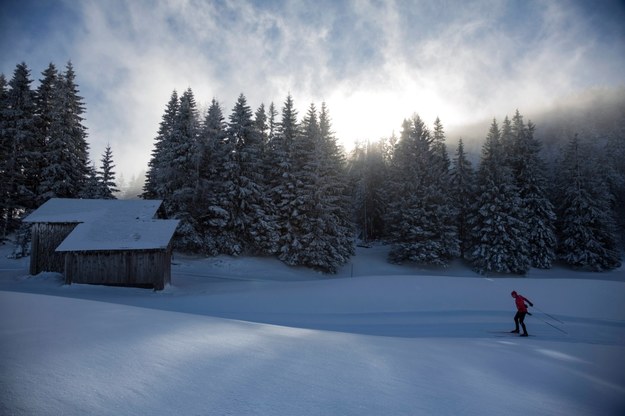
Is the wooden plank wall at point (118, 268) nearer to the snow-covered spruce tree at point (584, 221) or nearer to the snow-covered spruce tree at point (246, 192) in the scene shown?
the snow-covered spruce tree at point (246, 192)

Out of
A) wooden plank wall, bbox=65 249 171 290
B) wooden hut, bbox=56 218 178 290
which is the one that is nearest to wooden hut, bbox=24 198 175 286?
wooden hut, bbox=56 218 178 290

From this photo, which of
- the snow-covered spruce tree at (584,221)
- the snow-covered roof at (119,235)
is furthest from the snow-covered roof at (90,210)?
the snow-covered spruce tree at (584,221)

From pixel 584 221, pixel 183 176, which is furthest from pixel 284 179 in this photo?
pixel 584 221

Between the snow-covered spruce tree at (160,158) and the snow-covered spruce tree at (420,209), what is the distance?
25608mm

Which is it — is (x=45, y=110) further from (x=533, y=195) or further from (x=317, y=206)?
(x=533, y=195)

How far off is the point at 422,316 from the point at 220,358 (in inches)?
500

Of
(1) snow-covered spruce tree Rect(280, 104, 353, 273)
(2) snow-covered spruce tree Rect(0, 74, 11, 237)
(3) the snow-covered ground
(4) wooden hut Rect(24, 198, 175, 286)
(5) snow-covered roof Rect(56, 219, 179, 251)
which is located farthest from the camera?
(1) snow-covered spruce tree Rect(280, 104, 353, 273)

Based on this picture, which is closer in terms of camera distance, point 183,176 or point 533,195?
point 183,176

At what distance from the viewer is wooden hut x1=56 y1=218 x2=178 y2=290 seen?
18922 mm

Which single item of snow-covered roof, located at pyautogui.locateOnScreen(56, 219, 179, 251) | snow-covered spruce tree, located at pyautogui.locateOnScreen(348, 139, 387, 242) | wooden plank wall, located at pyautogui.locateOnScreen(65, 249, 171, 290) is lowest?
wooden plank wall, located at pyautogui.locateOnScreen(65, 249, 171, 290)

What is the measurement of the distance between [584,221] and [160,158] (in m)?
47.6

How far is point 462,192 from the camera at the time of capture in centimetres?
3781

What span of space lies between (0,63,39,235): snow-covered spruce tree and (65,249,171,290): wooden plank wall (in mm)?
16216

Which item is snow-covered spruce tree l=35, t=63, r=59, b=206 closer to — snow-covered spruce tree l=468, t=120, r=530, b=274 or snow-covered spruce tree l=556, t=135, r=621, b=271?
snow-covered spruce tree l=468, t=120, r=530, b=274
